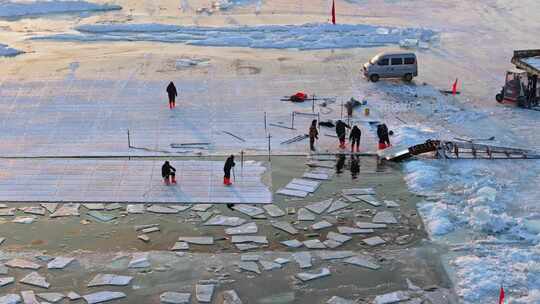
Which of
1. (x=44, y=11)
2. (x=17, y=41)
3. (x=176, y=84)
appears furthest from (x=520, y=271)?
(x=44, y=11)

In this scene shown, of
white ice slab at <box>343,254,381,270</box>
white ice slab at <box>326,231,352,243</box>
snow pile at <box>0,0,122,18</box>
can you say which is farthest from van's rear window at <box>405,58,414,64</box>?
snow pile at <box>0,0,122,18</box>

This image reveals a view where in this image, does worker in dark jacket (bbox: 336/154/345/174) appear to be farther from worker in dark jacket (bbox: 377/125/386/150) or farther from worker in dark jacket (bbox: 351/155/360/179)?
worker in dark jacket (bbox: 377/125/386/150)

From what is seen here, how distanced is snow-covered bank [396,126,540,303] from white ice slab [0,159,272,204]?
5.26 meters

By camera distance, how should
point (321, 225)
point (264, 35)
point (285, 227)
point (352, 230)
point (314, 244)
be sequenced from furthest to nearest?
point (264, 35) → point (321, 225) → point (285, 227) → point (352, 230) → point (314, 244)

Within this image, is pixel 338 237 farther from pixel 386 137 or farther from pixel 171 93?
pixel 171 93

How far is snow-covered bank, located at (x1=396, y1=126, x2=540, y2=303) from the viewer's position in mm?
17734

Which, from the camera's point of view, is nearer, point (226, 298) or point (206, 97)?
point (226, 298)

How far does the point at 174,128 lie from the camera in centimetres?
2852

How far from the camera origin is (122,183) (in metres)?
23.8

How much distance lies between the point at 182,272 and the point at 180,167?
696 centimetres

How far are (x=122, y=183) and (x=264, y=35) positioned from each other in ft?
67.2

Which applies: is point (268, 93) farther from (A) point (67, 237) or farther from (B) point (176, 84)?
(A) point (67, 237)

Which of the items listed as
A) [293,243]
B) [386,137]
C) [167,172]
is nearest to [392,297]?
[293,243]

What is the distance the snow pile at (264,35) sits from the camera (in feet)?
133
